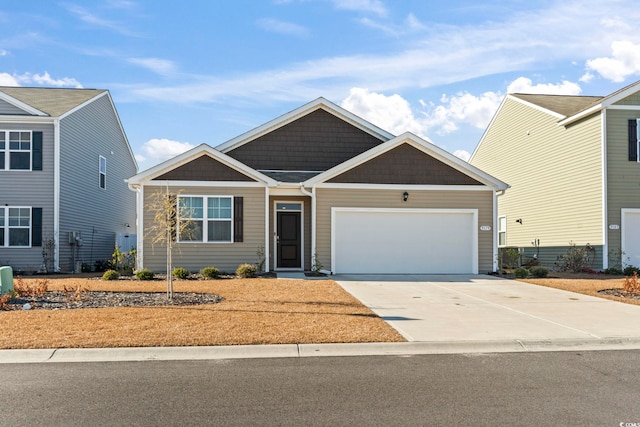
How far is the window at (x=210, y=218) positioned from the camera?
60.2 feet

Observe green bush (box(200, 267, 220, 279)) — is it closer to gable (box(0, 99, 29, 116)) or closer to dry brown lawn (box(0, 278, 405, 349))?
dry brown lawn (box(0, 278, 405, 349))

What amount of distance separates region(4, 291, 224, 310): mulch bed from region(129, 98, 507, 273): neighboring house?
5246 millimetres

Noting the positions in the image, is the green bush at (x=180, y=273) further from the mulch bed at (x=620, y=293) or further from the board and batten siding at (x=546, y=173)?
the board and batten siding at (x=546, y=173)

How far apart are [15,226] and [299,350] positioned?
16.6 meters

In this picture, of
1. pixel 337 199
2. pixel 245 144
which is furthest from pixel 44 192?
pixel 337 199

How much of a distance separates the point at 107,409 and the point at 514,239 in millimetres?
24323

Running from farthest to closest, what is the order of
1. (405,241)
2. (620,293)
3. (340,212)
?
(405,241) < (340,212) < (620,293)

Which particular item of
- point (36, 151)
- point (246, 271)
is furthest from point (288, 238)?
point (36, 151)

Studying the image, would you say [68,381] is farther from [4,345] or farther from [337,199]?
[337,199]

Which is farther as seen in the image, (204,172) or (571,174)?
(571,174)

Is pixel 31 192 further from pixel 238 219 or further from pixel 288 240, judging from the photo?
pixel 288 240

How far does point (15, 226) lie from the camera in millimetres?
20359

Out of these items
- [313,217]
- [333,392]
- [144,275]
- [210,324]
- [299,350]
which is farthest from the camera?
[313,217]

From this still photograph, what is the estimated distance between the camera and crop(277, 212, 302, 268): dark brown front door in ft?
65.4
